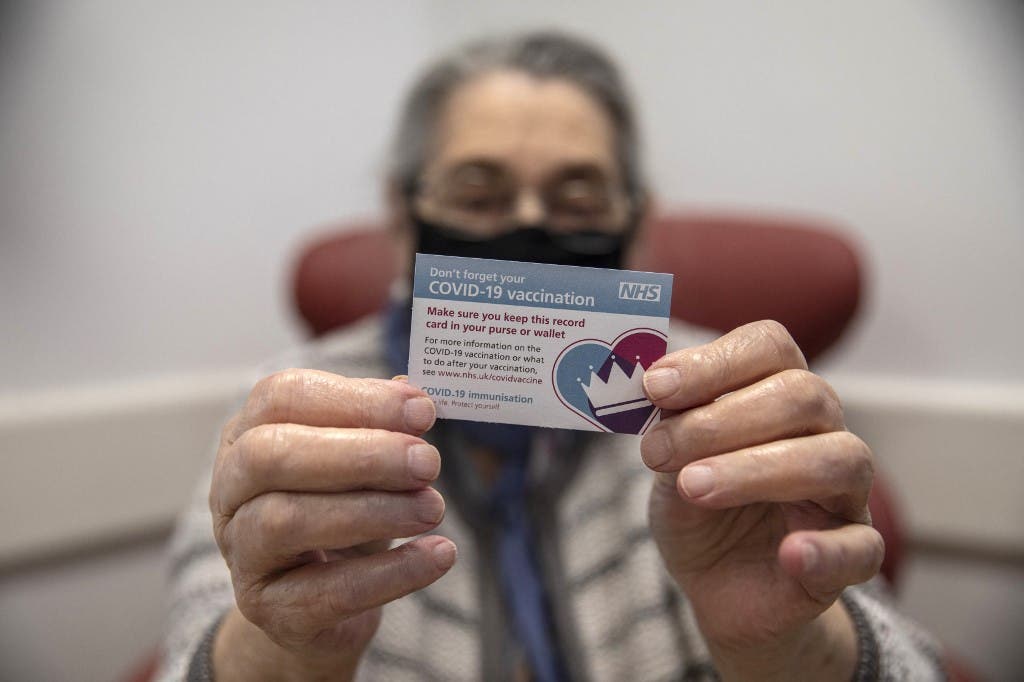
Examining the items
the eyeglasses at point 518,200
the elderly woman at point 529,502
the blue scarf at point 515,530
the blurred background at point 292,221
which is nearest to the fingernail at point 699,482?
the elderly woman at point 529,502

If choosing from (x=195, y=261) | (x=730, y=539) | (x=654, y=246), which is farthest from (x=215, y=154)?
(x=730, y=539)

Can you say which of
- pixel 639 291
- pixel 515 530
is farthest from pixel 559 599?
pixel 639 291

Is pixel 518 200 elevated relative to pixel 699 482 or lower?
elevated

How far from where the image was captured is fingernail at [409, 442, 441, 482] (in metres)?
0.38

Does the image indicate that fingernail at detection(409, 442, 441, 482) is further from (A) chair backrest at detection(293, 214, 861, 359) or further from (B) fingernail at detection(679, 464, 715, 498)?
(A) chair backrest at detection(293, 214, 861, 359)

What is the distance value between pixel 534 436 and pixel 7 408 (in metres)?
0.86

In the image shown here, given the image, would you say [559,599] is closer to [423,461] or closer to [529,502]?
[529,502]

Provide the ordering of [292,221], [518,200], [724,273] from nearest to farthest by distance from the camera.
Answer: [518,200], [724,273], [292,221]

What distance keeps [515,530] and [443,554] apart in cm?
30

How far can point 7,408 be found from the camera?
1.02m

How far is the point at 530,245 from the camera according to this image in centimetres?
62

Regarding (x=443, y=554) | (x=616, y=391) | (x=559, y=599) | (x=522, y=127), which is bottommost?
(x=559, y=599)

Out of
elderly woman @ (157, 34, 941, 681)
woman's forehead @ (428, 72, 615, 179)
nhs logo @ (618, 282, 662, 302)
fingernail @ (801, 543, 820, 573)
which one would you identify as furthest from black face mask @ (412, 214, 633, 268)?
fingernail @ (801, 543, 820, 573)

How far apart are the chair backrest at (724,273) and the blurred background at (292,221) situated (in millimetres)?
82
